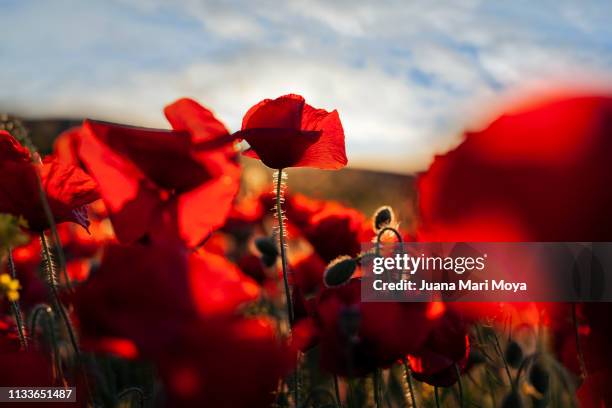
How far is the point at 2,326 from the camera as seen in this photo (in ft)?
2.90

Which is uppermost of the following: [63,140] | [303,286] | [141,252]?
[63,140]

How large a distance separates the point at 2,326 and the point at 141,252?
0.44 meters

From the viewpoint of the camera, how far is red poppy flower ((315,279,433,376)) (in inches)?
26.6

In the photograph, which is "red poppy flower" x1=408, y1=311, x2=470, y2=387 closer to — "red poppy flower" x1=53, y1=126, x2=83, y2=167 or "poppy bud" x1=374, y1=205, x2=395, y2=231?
"poppy bud" x1=374, y1=205, x2=395, y2=231

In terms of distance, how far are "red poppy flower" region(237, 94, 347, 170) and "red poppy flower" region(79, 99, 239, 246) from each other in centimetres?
8

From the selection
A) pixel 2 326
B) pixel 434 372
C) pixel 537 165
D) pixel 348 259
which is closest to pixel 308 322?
pixel 348 259

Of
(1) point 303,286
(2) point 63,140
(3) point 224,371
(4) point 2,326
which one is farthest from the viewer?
(1) point 303,286

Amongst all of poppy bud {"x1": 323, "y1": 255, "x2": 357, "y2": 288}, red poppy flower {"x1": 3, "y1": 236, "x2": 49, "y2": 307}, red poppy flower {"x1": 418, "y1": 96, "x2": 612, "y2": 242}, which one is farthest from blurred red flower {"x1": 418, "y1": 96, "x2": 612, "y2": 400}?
red poppy flower {"x1": 3, "y1": 236, "x2": 49, "y2": 307}

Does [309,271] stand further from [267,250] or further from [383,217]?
[383,217]

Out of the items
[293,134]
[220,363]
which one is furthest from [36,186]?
[220,363]

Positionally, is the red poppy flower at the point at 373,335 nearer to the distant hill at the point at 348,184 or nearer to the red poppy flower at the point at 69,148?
the red poppy flower at the point at 69,148

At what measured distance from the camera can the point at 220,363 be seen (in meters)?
0.52

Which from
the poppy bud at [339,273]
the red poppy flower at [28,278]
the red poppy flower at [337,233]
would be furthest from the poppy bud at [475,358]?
the red poppy flower at [28,278]

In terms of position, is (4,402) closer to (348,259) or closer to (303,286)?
(348,259)
